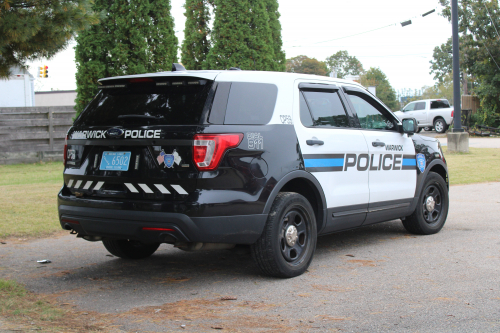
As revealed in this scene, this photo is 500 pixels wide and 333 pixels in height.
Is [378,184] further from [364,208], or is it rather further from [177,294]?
[177,294]

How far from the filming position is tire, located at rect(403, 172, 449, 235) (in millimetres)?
7113

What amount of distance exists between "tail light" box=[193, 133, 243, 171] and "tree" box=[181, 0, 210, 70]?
1345cm

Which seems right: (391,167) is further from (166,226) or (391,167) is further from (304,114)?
(166,226)

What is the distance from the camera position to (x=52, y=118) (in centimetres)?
1809

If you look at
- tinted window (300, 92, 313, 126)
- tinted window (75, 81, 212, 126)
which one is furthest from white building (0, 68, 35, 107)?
tinted window (300, 92, 313, 126)

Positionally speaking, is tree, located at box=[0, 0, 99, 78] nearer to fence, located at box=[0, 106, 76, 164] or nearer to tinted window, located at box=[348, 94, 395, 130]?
tinted window, located at box=[348, 94, 395, 130]

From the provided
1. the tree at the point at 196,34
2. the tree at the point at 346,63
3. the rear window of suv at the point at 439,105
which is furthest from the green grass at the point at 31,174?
the tree at the point at 346,63

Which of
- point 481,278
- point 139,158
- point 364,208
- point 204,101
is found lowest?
point 481,278

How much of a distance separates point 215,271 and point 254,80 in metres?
1.91

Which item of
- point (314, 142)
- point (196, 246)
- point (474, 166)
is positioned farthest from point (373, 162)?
point (474, 166)

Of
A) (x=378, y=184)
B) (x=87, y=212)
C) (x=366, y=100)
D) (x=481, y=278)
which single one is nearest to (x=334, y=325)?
(x=481, y=278)

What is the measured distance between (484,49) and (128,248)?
29.9 meters

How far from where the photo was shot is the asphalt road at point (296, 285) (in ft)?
13.1

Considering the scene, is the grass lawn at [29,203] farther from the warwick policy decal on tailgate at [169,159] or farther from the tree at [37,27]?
the warwick policy decal on tailgate at [169,159]
